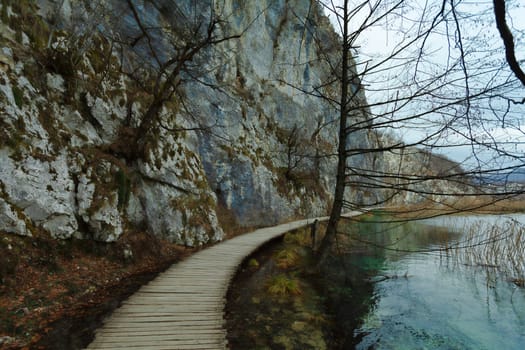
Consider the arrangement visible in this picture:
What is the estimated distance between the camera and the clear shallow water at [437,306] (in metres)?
5.71

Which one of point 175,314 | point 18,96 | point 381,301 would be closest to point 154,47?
point 18,96

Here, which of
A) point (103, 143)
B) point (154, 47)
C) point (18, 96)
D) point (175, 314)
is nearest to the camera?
point (175, 314)

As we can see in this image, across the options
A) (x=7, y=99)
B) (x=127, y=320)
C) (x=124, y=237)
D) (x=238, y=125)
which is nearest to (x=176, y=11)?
(x=238, y=125)

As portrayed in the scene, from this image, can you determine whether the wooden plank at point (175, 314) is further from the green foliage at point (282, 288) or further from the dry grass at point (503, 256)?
the dry grass at point (503, 256)

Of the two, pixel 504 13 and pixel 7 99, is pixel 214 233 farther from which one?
pixel 504 13

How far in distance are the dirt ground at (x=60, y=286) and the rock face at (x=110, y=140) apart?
1.32 ft

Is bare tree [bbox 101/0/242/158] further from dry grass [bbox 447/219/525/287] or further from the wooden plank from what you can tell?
dry grass [bbox 447/219/525/287]

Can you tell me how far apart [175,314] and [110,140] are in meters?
6.14

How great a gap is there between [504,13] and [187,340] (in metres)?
5.23

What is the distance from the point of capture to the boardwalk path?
374 centimetres

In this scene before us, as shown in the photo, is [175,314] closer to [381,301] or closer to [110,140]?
[381,301]

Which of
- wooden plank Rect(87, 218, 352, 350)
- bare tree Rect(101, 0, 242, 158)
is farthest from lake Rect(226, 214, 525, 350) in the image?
bare tree Rect(101, 0, 242, 158)

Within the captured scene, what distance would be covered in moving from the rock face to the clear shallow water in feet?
13.7

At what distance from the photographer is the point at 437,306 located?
7352 mm
